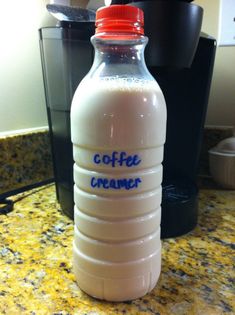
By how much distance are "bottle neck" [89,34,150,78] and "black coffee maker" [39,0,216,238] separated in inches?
1.8

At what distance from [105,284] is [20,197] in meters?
0.39

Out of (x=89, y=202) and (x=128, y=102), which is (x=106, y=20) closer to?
(x=128, y=102)

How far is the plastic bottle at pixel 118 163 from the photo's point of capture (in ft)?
1.20

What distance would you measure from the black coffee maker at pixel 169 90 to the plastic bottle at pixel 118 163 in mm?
70

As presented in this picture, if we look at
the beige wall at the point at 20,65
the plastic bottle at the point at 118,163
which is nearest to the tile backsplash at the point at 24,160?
the beige wall at the point at 20,65

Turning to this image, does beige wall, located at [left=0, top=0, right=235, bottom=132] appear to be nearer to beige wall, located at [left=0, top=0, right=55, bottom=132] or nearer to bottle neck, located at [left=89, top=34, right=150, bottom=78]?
beige wall, located at [left=0, top=0, right=55, bottom=132]

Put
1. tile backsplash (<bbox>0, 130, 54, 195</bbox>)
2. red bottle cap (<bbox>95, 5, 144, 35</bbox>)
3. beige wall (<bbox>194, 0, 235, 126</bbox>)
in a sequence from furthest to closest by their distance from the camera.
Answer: beige wall (<bbox>194, 0, 235, 126</bbox>) < tile backsplash (<bbox>0, 130, 54, 195</bbox>) < red bottle cap (<bbox>95, 5, 144, 35</bbox>)

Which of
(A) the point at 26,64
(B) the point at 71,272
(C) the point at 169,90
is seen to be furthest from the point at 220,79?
(B) the point at 71,272

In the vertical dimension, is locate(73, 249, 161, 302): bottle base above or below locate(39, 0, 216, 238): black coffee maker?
below

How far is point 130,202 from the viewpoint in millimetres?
392

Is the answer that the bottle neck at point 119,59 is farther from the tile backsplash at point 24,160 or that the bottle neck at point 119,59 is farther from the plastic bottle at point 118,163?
the tile backsplash at point 24,160

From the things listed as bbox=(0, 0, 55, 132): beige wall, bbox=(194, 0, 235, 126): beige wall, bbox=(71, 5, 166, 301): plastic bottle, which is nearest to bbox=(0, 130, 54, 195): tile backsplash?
bbox=(0, 0, 55, 132): beige wall

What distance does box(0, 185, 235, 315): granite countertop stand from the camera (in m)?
0.40

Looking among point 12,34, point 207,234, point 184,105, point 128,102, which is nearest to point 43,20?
point 12,34
